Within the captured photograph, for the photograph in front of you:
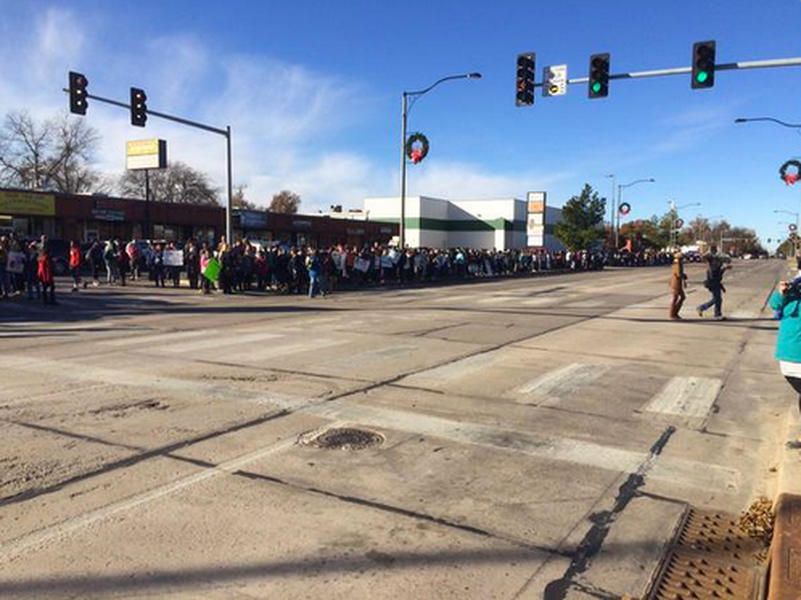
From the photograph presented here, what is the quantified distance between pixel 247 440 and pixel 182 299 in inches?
627

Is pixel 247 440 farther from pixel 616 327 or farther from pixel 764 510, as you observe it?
pixel 616 327

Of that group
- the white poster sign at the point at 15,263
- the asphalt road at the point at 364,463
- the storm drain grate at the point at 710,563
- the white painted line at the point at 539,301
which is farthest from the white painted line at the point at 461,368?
the white poster sign at the point at 15,263

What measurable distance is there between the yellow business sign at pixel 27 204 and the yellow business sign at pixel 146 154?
350 inches

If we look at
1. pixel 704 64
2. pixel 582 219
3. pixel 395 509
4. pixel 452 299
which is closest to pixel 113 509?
pixel 395 509

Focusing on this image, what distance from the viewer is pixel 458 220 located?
92.1 m

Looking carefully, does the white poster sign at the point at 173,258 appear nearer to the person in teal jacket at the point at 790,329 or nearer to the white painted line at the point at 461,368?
the white painted line at the point at 461,368

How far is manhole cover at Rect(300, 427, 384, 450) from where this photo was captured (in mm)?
5789

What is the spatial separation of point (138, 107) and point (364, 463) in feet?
67.6

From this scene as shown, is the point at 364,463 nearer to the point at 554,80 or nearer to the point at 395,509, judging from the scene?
the point at 395,509

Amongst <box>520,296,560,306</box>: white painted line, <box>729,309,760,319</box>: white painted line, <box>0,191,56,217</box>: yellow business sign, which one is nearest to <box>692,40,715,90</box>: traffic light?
<box>729,309,760,319</box>: white painted line

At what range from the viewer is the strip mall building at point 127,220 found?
127 ft

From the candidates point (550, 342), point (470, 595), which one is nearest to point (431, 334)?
point (550, 342)

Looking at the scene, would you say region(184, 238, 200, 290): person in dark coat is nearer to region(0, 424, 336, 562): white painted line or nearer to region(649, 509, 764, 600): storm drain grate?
region(0, 424, 336, 562): white painted line

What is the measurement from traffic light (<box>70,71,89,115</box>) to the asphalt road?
11.8m
